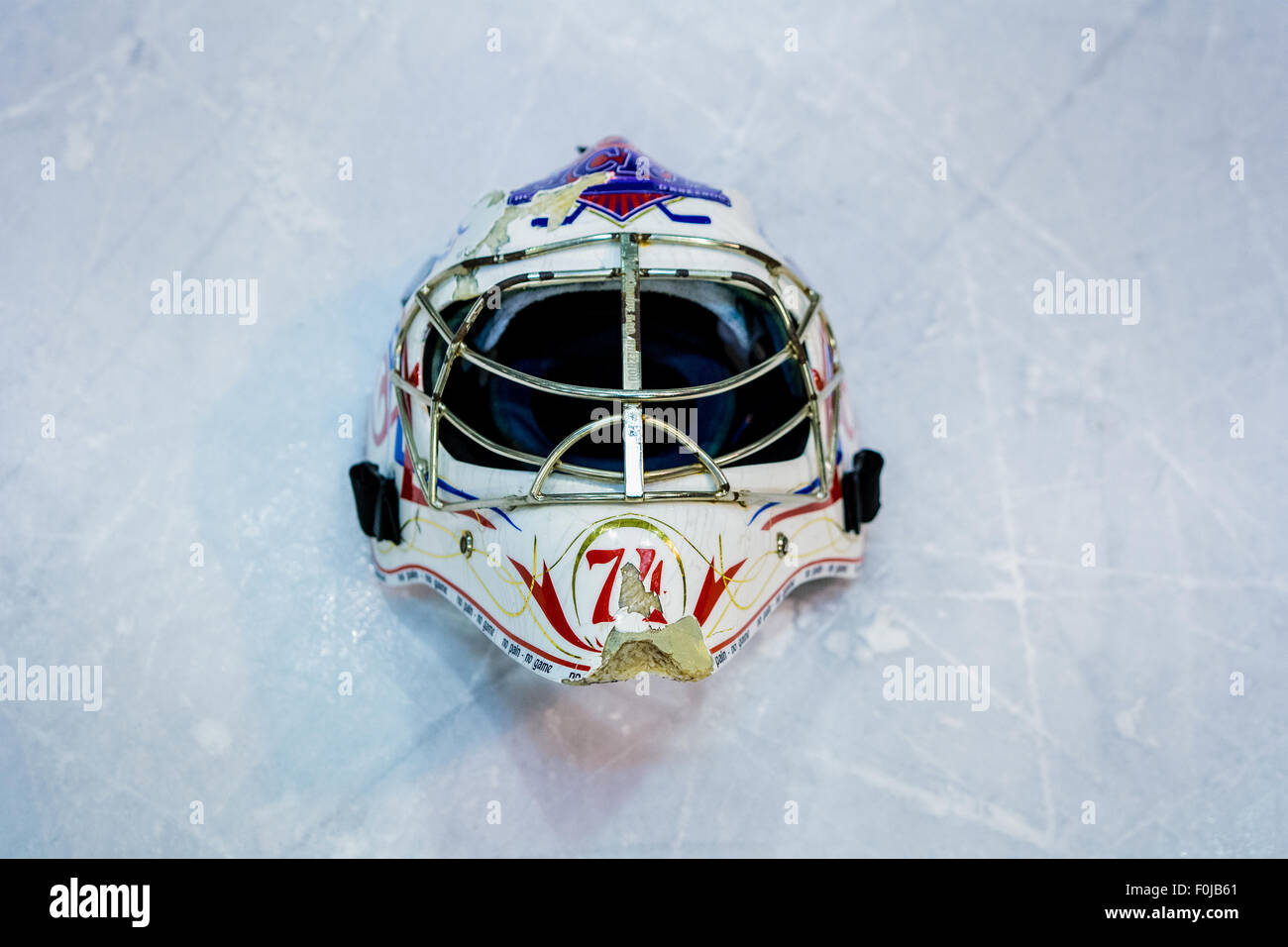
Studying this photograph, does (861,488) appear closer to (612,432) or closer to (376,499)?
(612,432)

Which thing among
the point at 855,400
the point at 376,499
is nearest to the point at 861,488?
the point at 855,400

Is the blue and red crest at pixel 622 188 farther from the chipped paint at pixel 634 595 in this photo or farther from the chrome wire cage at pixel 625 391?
the chipped paint at pixel 634 595

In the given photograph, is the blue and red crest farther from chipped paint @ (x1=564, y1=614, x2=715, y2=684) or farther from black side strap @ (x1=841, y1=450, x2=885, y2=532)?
chipped paint @ (x1=564, y1=614, x2=715, y2=684)

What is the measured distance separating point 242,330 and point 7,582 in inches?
20.9

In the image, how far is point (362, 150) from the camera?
188cm

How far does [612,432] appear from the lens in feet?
4.80

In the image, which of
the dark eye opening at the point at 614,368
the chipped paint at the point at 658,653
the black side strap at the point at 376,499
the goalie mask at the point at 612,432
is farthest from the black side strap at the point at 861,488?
the black side strap at the point at 376,499

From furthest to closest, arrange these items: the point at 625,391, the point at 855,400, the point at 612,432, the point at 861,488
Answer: the point at 855,400
the point at 861,488
the point at 612,432
the point at 625,391

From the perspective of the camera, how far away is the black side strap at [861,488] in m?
1.59

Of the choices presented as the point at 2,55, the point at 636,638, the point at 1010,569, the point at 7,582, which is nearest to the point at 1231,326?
the point at 1010,569

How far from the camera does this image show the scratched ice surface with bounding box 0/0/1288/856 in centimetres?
159

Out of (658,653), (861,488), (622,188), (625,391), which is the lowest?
(658,653)

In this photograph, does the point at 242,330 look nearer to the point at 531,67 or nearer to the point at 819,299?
the point at 531,67

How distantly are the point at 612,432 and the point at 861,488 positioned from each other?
40cm
